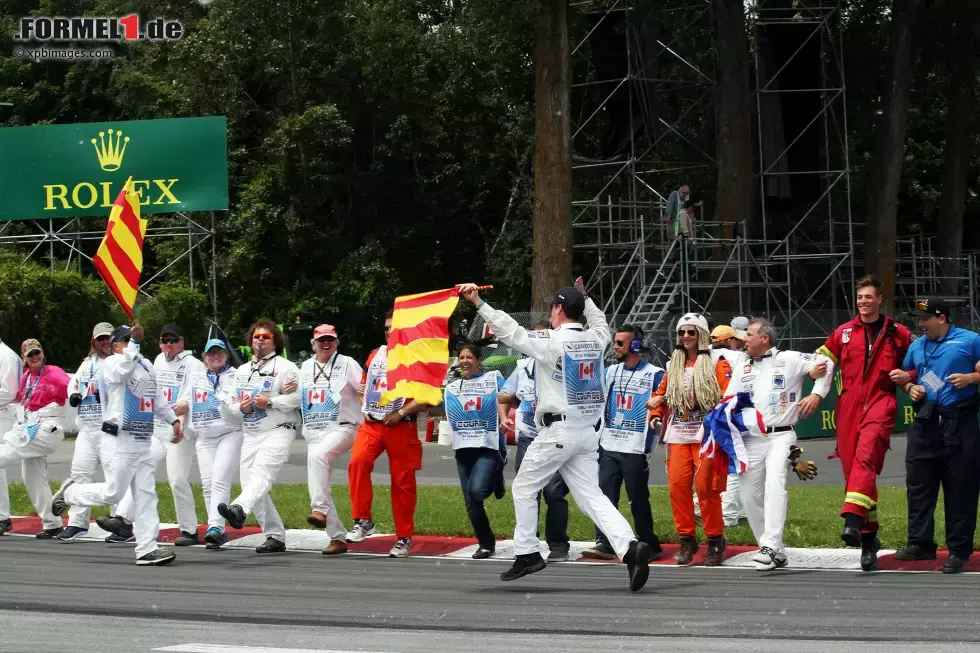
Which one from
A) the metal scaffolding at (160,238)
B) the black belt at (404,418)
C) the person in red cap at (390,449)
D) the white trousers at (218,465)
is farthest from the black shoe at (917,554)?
the metal scaffolding at (160,238)

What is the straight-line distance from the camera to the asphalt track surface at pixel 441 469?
65.0ft

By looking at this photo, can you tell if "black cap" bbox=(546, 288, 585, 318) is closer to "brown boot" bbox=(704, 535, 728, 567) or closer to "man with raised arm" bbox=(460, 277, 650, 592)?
"man with raised arm" bbox=(460, 277, 650, 592)

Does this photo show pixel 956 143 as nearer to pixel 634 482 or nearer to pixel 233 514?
pixel 634 482

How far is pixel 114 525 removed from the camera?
43.0 ft

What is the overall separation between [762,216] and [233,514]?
24.5 metres

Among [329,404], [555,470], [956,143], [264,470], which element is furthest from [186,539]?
[956,143]

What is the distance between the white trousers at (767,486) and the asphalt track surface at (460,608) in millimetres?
361

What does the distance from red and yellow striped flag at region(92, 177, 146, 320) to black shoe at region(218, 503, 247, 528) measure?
1.99 meters

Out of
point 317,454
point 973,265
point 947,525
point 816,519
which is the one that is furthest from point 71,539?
point 973,265

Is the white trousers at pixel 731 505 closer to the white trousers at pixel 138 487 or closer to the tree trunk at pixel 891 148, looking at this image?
the white trousers at pixel 138 487

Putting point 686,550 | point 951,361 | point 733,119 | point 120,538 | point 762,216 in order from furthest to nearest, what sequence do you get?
1. point 762,216
2. point 733,119
3. point 120,538
4. point 686,550
5. point 951,361

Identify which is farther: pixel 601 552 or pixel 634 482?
pixel 601 552

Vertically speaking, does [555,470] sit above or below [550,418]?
below

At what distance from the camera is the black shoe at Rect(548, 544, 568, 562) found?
11852 millimetres
